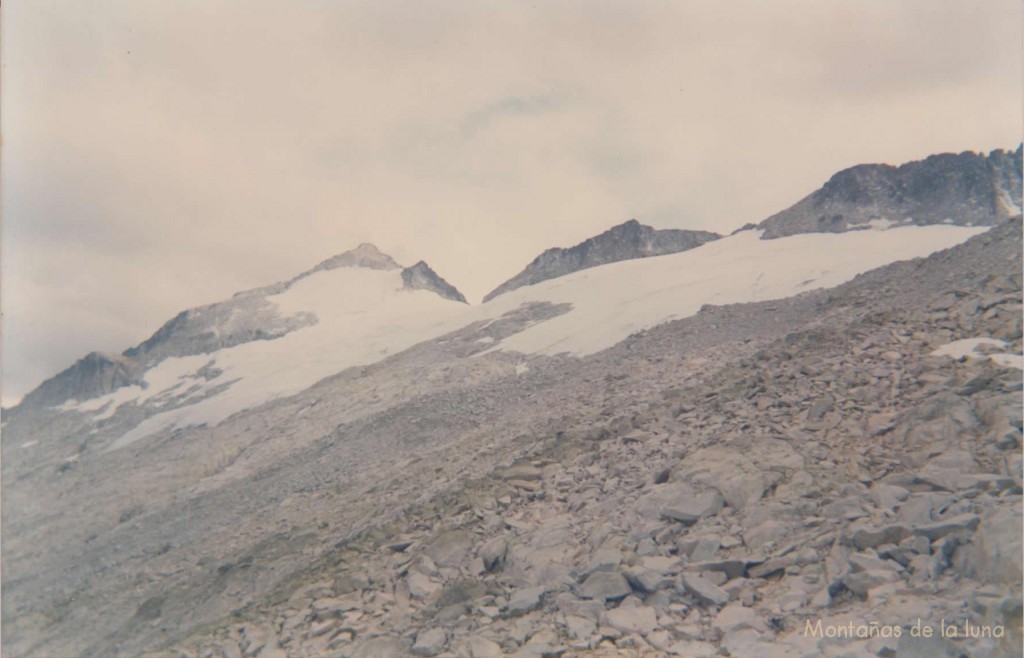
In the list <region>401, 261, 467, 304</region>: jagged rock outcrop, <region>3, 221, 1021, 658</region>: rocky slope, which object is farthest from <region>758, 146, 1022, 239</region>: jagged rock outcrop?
<region>401, 261, 467, 304</region>: jagged rock outcrop

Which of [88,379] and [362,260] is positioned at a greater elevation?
[362,260]

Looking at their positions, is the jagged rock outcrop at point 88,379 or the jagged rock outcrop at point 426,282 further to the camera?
the jagged rock outcrop at point 426,282

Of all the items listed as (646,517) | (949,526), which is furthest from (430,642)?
(949,526)

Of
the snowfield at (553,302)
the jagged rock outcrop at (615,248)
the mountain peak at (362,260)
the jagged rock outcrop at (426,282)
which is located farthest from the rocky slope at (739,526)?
the mountain peak at (362,260)

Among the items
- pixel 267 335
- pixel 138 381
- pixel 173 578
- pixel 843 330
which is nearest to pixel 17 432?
pixel 138 381

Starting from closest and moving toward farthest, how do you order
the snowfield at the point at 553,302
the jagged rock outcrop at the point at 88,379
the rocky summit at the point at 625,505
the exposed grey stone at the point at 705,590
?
the rocky summit at the point at 625,505 < the exposed grey stone at the point at 705,590 < the snowfield at the point at 553,302 < the jagged rock outcrop at the point at 88,379

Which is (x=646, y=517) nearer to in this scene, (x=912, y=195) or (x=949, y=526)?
(x=949, y=526)

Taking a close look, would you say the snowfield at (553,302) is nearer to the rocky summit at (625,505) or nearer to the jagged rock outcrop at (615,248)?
the rocky summit at (625,505)

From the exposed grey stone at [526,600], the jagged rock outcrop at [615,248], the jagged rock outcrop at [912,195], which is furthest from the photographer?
the jagged rock outcrop at [615,248]

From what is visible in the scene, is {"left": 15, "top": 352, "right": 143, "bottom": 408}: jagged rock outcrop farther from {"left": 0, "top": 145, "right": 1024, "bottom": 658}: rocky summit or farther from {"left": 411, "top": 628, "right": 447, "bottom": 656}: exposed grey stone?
{"left": 411, "top": 628, "right": 447, "bottom": 656}: exposed grey stone
